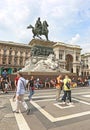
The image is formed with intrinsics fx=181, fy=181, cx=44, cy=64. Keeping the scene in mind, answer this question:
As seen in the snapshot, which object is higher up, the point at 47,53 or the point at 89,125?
the point at 47,53

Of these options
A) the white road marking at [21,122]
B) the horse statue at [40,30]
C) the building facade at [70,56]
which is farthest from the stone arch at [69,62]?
the white road marking at [21,122]

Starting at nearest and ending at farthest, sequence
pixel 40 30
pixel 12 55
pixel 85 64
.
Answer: pixel 40 30 → pixel 12 55 → pixel 85 64

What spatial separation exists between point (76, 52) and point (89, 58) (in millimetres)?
23628

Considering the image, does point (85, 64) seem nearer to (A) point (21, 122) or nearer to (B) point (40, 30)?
(B) point (40, 30)

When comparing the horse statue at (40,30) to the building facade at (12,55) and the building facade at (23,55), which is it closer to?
the building facade at (23,55)

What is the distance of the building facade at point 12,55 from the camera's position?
74.8 m

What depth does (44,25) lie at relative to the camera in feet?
95.6

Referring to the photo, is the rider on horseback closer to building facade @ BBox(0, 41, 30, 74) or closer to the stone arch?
building facade @ BBox(0, 41, 30, 74)

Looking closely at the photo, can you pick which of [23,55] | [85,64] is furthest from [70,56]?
[85,64]

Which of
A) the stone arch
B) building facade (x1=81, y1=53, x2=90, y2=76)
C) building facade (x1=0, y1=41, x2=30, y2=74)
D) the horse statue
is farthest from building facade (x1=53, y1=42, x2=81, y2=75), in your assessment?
the horse statue

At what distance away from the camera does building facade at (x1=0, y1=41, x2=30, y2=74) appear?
74844 mm

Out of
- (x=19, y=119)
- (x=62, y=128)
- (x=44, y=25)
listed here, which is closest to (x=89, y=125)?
(x=62, y=128)

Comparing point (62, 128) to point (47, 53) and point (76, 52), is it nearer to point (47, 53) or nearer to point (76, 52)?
point (47, 53)

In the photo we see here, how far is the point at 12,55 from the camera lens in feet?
255
